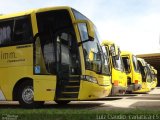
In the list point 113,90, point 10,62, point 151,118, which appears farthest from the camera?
point 113,90

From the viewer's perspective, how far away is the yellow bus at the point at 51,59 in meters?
13.6

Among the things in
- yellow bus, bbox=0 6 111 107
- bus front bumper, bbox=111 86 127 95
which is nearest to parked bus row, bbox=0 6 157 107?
yellow bus, bbox=0 6 111 107

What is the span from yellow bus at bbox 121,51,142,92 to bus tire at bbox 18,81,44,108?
1111 centimetres

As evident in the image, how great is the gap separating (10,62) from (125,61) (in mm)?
12088

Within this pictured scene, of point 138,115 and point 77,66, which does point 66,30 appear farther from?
point 138,115

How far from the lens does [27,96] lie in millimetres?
14438

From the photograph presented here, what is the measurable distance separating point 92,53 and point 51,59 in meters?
1.33

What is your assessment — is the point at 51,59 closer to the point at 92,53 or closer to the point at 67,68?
the point at 67,68

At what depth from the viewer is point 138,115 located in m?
10.3

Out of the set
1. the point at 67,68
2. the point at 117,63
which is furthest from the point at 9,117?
the point at 117,63

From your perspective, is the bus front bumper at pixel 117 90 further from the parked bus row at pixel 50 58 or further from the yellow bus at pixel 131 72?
the yellow bus at pixel 131 72

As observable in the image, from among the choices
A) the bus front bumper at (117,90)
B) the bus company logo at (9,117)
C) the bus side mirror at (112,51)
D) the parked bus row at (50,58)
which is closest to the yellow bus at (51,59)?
the parked bus row at (50,58)

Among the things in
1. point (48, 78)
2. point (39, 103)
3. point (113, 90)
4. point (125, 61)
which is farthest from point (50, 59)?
point (125, 61)

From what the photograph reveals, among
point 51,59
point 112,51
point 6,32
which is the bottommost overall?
point 51,59
